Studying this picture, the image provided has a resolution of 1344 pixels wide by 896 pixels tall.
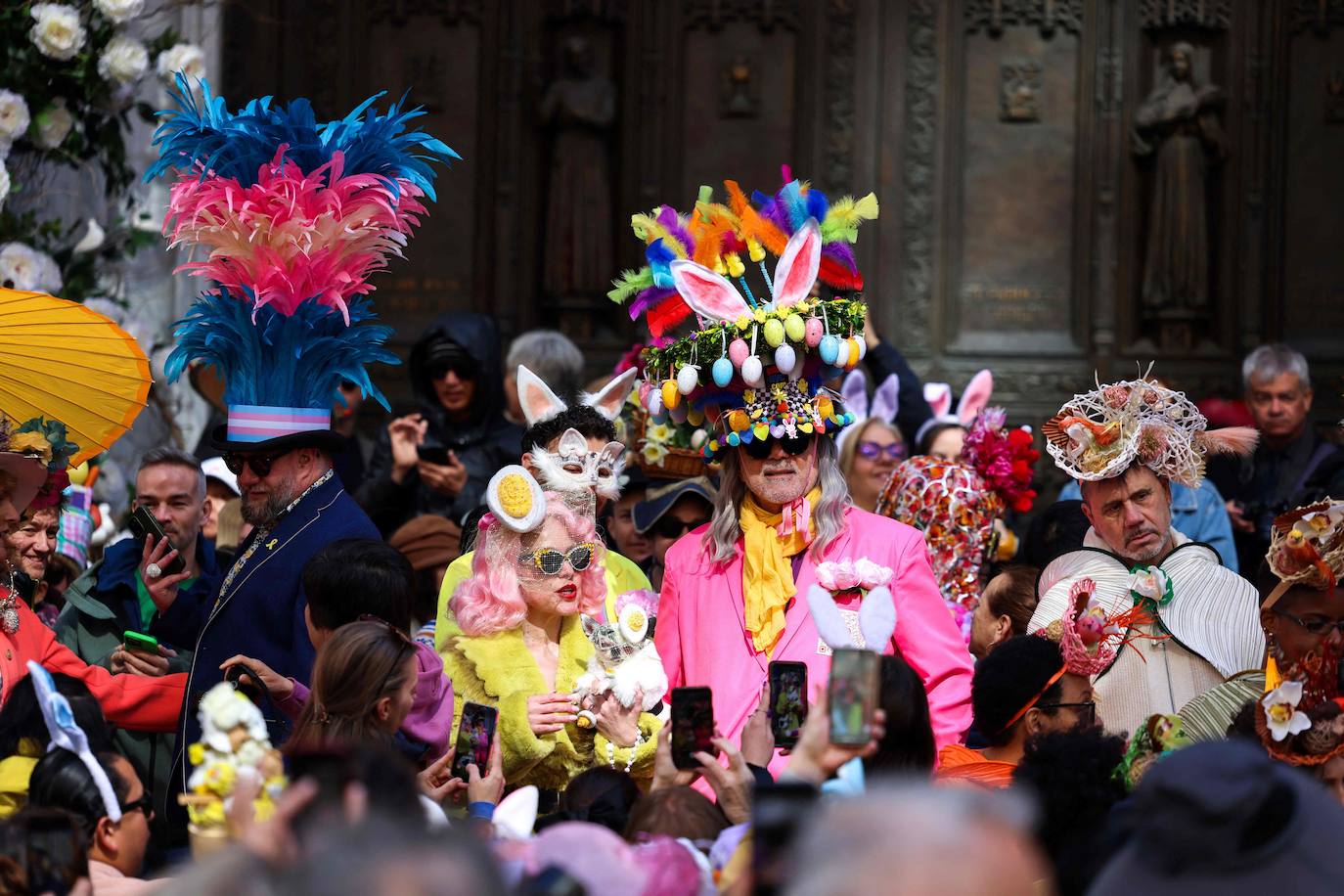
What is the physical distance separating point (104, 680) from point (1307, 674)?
315 centimetres

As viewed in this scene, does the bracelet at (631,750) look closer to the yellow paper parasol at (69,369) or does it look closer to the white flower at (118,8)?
the yellow paper parasol at (69,369)

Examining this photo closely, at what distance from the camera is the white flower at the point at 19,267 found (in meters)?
7.66

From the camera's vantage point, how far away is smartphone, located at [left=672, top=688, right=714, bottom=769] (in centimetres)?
391

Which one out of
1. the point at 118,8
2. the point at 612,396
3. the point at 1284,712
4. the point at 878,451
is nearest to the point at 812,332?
the point at 612,396

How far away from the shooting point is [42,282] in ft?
25.5

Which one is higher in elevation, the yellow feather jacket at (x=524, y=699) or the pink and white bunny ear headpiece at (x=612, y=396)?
the pink and white bunny ear headpiece at (x=612, y=396)

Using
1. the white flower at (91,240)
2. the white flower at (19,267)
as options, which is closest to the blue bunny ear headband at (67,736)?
the white flower at (19,267)

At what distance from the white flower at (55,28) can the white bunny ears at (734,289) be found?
3.72 metres

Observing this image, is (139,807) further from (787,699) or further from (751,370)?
(751,370)

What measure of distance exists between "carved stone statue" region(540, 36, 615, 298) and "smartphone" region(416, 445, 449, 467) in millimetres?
3977

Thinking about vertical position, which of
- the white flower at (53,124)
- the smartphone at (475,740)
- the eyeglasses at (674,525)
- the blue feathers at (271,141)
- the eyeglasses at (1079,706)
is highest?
the white flower at (53,124)

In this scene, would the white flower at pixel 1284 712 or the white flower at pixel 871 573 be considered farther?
the white flower at pixel 871 573

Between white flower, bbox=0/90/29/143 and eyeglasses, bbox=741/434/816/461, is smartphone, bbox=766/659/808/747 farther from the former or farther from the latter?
white flower, bbox=0/90/29/143

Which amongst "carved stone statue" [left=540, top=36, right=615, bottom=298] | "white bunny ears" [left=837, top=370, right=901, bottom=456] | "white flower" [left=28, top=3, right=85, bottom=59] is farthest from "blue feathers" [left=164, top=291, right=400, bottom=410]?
"carved stone statue" [left=540, top=36, right=615, bottom=298]
